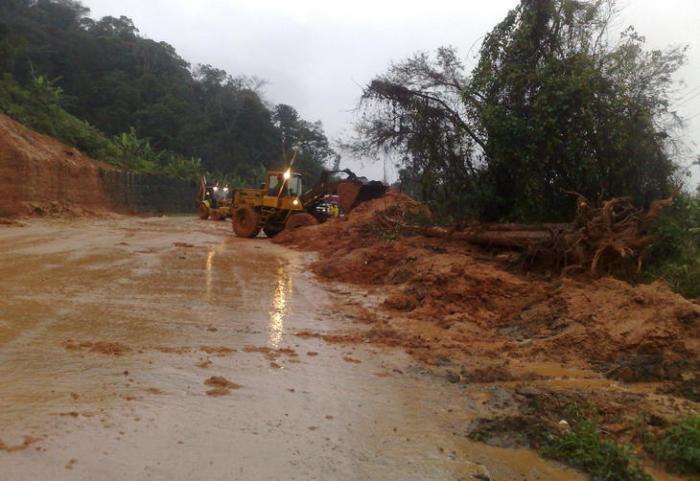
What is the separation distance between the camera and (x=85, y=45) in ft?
210

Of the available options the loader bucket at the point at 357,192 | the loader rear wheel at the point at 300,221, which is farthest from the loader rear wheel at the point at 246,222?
the loader bucket at the point at 357,192

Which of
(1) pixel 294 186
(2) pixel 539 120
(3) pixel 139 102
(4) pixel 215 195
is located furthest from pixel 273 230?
(3) pixel 139 102

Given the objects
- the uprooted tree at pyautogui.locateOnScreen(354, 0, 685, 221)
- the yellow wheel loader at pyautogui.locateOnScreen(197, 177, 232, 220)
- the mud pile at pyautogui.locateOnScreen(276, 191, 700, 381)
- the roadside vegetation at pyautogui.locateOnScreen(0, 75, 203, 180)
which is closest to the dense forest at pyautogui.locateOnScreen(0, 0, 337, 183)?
the roadside vegetation at pyautogui.locateOnScreen(0, 75, 203, 180)

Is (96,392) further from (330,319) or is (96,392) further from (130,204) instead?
(130,204)

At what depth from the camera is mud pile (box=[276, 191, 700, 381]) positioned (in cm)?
721

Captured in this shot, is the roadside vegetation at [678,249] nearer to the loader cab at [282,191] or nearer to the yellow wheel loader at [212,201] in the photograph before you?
the loader cab at [282,191]

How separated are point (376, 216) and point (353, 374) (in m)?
12.5

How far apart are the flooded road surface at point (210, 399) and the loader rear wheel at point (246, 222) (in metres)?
14.1

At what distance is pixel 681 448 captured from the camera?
15.3 ft

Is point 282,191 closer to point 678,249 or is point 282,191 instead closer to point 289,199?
point 289,199

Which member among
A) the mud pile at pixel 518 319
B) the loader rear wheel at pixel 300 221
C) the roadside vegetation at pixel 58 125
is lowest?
the mud pile at pixel 518 319

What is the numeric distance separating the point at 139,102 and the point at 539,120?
187ft

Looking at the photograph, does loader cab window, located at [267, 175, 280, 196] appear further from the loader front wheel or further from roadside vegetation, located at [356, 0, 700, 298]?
roadside vegetation, located at [356, 0, 700, 298]

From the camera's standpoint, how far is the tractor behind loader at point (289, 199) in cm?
2473
